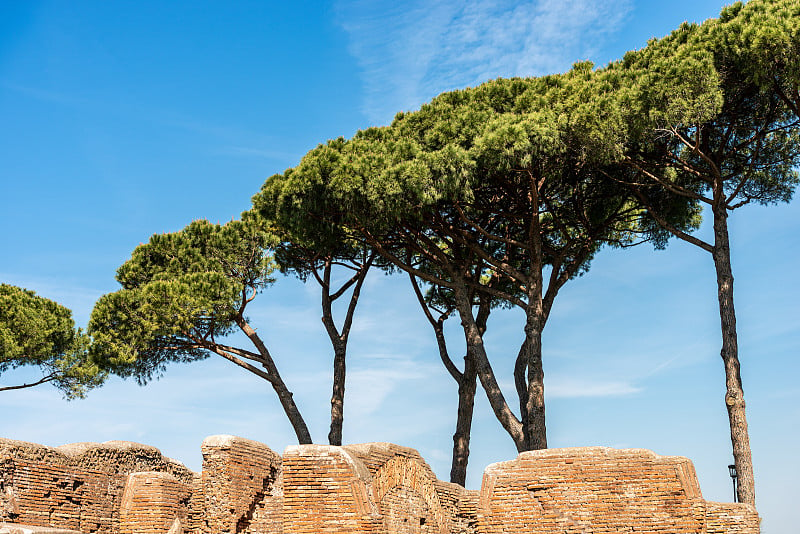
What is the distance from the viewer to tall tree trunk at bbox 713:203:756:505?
1201cm

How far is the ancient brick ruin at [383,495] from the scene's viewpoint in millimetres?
7227

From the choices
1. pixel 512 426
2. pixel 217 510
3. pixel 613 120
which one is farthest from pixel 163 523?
pixel 613 120

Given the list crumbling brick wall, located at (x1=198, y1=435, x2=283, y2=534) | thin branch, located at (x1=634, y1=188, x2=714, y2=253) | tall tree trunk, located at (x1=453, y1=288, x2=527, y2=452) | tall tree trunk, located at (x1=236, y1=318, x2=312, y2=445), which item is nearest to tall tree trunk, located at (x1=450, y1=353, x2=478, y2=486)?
tall tree trunk, located at (x1=453, y1=288, x2=527, y2=452)

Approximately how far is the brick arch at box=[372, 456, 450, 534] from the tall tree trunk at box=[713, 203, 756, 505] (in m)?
5.48

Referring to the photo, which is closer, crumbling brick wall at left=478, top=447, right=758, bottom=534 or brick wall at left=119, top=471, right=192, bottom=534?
crumbling brick wall at left=478, top=447, right=758, bottom=534

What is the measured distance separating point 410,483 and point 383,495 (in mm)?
627

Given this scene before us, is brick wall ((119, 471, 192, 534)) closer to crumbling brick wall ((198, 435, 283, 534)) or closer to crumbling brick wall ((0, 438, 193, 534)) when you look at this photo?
crumbling brick wall ((0, 438, 193, 534))

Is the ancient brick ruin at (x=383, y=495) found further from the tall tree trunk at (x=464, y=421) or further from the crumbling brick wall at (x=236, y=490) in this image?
the tall tree trunk at (x=464, y=421)

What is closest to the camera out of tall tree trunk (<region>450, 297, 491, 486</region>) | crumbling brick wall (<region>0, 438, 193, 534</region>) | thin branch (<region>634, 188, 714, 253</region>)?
crumbling brick wall (<region>0, 438, 193, 534</region>)

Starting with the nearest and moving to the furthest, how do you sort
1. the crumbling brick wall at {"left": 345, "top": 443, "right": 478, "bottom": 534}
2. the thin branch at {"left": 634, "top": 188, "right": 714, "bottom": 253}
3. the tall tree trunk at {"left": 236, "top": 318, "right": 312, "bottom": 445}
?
the crumbling brick wall at {"left": 345, "top": 443, "right": 478, "bottom": 534} → the thin branch at {"left": 634, "top": 188, "right": 714, "bottom": 253} → the tall tree trunk at {"left": 236, "top": 318, "right": 312, "bottom": 445}

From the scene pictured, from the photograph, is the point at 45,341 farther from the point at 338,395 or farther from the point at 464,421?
the point at 464,421

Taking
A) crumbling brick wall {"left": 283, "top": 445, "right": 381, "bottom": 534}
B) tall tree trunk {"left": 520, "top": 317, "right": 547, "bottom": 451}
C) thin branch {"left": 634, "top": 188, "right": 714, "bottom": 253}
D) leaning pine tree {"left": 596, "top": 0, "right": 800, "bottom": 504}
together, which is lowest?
crumbling brick wall {"left": 283, "top": 445, "right": 381, "bottom": 534}

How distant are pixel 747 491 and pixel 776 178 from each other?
230 inches

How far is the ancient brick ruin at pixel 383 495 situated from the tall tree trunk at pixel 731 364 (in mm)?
4586
